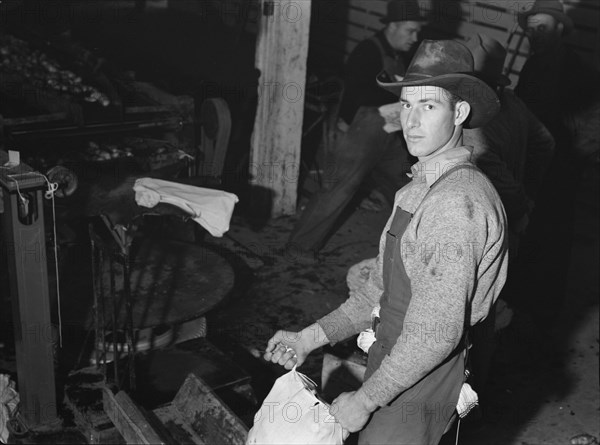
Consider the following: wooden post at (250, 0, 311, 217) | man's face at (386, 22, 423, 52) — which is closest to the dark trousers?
wooden post at (250, 0, 311, 217)

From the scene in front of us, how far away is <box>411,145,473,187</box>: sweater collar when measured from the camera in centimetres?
275

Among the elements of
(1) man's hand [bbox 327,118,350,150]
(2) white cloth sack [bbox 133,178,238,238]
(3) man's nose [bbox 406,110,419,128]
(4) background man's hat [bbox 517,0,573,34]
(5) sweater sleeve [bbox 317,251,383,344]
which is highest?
(4) background man's hat [bbox 517,0,573,34]

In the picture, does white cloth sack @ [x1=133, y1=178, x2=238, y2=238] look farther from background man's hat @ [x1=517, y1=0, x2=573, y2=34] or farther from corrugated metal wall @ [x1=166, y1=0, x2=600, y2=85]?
background man's hat @ [x1=517, y1=0, x2=573, y2=34]

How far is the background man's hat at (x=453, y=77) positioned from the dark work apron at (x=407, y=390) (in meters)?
0.47

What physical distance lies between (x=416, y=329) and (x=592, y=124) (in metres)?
3.79

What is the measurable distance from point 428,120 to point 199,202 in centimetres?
269

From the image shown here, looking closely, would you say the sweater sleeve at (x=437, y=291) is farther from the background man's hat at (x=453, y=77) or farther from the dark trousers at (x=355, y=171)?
the dark trousers at (x=355, y=171)

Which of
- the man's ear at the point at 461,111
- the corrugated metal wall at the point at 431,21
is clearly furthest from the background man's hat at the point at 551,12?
the man's ear at the point at 461,111

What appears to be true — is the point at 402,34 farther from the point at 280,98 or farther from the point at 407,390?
the point at 407,390

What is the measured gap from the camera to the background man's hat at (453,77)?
2.80 metres

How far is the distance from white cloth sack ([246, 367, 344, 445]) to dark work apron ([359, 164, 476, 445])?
218mm

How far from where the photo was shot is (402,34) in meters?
7.37

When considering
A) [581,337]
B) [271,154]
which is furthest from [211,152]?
[581,337]

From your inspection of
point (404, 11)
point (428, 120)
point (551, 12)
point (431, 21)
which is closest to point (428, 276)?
point (428, 120)
